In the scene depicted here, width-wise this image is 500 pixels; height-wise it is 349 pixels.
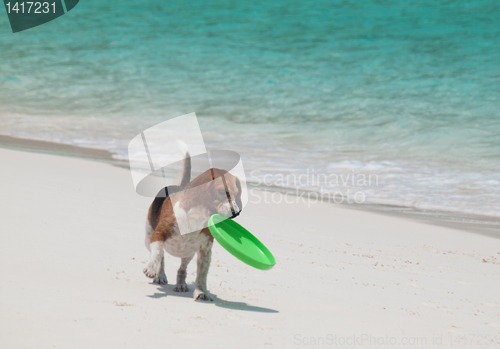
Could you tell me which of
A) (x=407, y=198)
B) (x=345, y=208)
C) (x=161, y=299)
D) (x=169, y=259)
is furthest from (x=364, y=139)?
(x=161, y=299)

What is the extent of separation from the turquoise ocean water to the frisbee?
14.9 ft

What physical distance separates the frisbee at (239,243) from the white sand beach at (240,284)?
0.92ft

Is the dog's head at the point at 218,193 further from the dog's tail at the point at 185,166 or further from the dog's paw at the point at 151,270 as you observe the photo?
the dog's paw at the point at 151,270

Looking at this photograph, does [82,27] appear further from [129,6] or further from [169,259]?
[169,259]

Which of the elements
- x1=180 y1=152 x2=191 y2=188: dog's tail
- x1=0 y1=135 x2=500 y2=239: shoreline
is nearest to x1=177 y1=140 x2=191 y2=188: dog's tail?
x1=180 y1=152 x2=191 y2=188: dog's tail

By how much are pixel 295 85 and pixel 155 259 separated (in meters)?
14.5

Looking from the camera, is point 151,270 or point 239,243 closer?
point 151,270

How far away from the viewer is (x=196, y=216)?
118 inches

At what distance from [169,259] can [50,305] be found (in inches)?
57.1

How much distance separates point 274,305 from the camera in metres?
3.12

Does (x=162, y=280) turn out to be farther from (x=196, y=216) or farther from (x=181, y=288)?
(x=196, y=216)

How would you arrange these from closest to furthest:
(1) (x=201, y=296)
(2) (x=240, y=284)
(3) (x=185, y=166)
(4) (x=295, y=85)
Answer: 1. (1) (x=201, y=296)
2. (3) (x=185, y=166)
3. (2) (x=240, y=284)
4. (4) (x=295, y=85)

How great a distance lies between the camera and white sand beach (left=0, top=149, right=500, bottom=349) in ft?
8.05

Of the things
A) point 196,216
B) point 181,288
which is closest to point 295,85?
point 181,288
